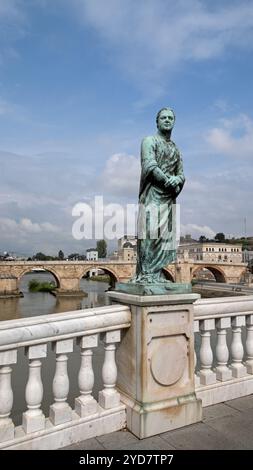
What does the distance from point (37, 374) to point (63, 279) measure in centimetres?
5005

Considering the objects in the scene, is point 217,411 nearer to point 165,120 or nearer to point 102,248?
point 165,120

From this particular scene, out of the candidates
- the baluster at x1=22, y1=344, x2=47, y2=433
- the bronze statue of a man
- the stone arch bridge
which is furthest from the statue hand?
the stone arch bridge

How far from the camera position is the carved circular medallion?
114 inches

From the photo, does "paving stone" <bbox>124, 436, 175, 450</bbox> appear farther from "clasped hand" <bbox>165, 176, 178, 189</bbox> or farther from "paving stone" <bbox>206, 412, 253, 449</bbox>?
"clasped hand" <bbox>165, 176, 178, 189</bbox>

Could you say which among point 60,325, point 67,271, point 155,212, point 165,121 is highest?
point 165,121

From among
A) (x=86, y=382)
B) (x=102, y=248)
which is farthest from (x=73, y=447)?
(x=102, y=248)

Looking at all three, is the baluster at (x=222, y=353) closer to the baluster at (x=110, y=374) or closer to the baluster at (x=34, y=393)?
the baluster at (x=110, y=374)

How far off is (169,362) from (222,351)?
760 mm

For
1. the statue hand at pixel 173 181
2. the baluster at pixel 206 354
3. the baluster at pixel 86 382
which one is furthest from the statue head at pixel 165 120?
the baluster at pixel 86 382

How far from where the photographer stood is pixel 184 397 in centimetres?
301

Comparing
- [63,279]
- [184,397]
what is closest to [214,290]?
[63,279]

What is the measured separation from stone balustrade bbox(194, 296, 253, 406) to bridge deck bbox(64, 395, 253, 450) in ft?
1.03

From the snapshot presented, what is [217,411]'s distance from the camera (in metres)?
3.21

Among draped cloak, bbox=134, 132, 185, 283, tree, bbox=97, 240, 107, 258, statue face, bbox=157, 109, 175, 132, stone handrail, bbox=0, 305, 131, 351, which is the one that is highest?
tree, bbox=97, 240, 107, 258
